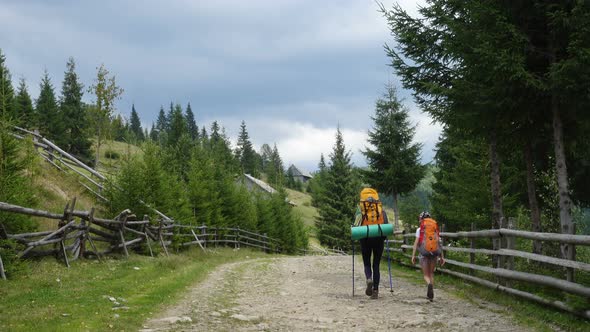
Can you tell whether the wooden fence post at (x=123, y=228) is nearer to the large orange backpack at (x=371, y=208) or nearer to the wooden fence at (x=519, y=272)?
the large orange backpack at (x=371, y=208)

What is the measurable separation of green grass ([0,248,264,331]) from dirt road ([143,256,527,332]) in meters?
0.53

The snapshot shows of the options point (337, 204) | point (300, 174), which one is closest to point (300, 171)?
point (300, 174)

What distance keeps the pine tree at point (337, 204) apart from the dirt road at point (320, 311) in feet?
129

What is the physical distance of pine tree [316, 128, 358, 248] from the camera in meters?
51.6

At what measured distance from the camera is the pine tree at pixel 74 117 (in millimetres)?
67744

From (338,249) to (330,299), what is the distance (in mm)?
44590

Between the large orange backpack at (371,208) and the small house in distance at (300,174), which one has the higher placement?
the small house in distance at (300,174)

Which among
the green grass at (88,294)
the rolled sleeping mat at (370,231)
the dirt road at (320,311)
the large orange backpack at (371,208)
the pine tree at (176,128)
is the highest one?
the pine tree at (176,128)

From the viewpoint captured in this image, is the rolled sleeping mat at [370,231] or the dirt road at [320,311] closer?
the dirt road at [320,311]

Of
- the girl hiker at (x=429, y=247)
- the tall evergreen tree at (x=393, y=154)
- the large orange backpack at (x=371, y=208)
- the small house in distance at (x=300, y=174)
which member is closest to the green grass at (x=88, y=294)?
the large orange backpack at (x=371, y=208)

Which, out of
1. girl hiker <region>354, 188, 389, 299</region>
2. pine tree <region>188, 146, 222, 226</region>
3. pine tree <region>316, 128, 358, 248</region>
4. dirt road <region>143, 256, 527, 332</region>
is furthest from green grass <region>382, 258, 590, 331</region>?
pine tree <region>316, 128, 358, 248</region>

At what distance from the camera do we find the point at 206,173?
31.4 metres

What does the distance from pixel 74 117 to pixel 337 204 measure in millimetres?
43303

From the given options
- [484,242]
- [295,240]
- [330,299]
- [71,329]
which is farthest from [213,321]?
[295,240]
